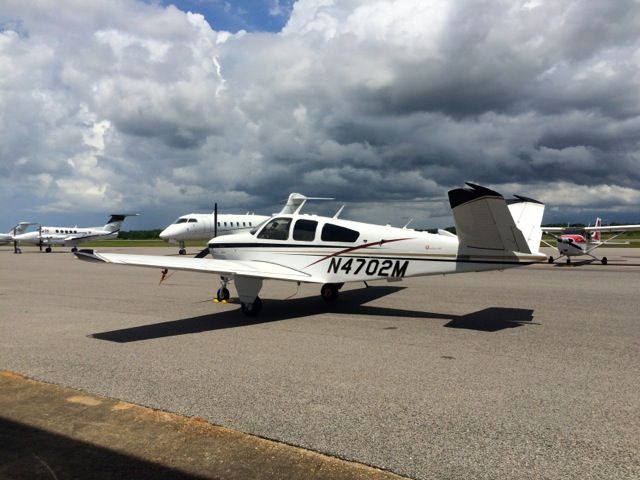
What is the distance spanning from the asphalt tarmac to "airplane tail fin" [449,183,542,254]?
156 centimetres

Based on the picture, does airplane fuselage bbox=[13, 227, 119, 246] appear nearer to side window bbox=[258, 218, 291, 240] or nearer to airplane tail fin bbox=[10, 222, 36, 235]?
airplane tail fin bbox=[10, 222, 36, 235]

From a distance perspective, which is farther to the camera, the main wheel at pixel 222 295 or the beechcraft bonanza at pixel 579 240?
the beechcraft bonanza at pixel 579 240

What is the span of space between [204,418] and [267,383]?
1.21 m

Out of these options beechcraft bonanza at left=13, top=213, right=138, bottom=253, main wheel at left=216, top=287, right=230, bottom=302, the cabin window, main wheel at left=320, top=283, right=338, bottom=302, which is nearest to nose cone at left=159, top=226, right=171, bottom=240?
beechcraft bonanza at left=13, top=213, right=138, bottom=253

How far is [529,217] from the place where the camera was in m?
9.87

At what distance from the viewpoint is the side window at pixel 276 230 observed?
11.4m

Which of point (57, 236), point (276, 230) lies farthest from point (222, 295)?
point (57, 236)

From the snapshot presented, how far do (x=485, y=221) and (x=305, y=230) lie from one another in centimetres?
414

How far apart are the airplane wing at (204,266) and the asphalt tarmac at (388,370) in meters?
0.97

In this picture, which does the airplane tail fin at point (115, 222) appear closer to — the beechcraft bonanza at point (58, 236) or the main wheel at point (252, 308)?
the beechcraft bonanza at point (58, 236)

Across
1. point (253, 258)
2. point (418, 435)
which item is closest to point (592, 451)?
point (418, 435)

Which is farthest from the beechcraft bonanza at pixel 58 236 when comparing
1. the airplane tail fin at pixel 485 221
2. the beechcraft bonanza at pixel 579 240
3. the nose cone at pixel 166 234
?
the airplane tail fin at pixel 485 221

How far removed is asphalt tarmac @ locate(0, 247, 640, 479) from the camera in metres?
3.97

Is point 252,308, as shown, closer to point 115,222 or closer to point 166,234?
point 166,234
